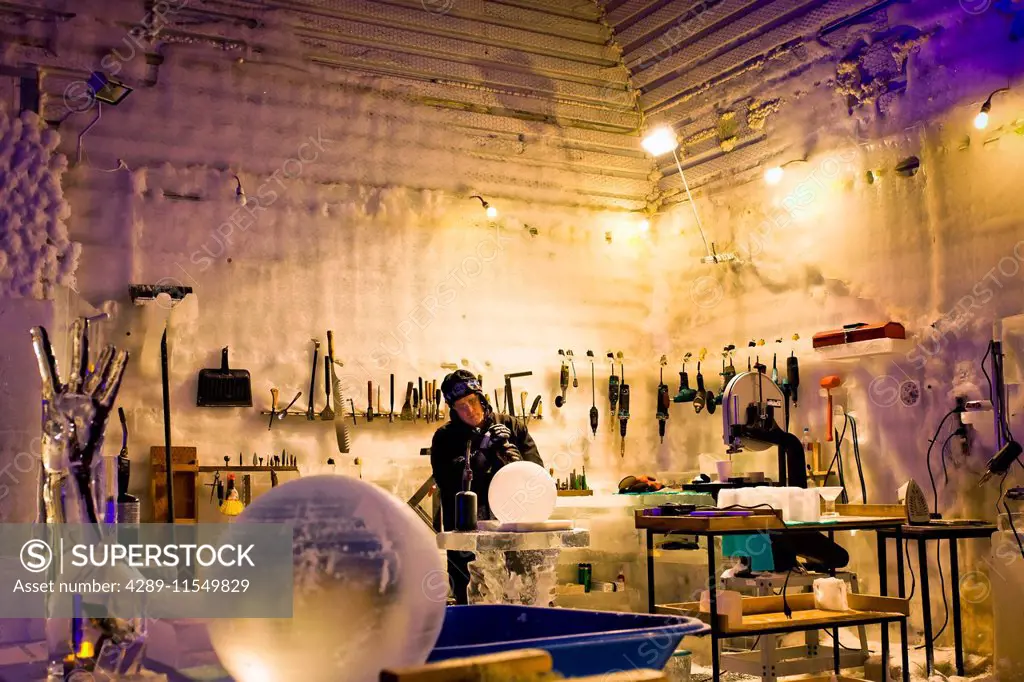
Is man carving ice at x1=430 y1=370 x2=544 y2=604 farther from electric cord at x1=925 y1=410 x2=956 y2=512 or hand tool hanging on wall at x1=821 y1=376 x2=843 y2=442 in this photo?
electric cord at x1=925 y1=410 x2=956 y2=512

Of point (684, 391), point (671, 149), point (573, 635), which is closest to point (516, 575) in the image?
point (573, 635)

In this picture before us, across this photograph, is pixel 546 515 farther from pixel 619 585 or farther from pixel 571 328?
pixel 571 328

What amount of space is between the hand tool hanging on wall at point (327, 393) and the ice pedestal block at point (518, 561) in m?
4.03

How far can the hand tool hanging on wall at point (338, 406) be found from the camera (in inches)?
302

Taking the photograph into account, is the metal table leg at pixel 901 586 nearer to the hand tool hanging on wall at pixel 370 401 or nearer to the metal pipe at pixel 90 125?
the hand tool hanging on wall at pixel 370 401

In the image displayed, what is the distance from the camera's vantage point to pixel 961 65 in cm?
668

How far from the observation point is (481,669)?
3.41 feet

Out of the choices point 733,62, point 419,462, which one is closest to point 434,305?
point 419,462

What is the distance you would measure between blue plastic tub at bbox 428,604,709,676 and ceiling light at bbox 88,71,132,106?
6.32m

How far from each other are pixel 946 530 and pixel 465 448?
268cm

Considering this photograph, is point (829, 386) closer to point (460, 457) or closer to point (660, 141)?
point (660, 141)

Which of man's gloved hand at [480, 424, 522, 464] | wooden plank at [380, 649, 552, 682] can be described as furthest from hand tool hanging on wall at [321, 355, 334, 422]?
wooden plank at [380, 649, 552, 682]

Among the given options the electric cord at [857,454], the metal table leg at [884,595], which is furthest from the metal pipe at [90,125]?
the metal table leg at [884,595]

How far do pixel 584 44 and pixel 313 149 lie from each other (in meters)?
2.56
